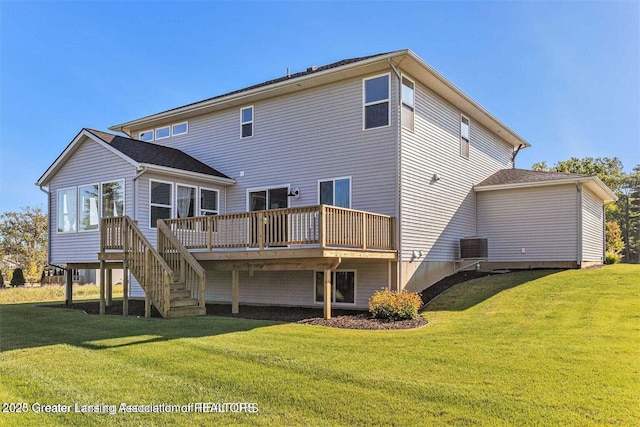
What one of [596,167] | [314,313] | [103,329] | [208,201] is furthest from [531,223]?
[596,167]

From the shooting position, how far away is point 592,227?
656 inches

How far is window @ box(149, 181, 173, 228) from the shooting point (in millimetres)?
13500

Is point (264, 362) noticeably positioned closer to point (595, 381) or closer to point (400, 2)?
point (595, 381)

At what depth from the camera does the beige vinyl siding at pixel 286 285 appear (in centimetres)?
1224

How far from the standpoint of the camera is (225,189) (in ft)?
50.6

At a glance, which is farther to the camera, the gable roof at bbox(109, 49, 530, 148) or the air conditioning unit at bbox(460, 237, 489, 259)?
the air conditioning unit at bbox(460, 237, 489, 259)

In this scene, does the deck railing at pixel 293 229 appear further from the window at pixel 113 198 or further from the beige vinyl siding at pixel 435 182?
the window at pixel 113 198

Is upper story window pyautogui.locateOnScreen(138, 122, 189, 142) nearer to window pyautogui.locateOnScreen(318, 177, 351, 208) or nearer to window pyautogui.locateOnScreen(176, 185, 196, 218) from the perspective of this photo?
Answer: window pyautogui.locateOnScreen(176, 185, 196, 218)

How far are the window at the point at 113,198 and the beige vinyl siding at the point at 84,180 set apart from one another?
21cm

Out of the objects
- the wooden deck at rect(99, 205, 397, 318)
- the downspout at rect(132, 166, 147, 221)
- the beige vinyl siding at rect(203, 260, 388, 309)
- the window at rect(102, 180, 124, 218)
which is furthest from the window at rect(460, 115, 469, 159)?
the window at rect(102, 180, 124, 218)

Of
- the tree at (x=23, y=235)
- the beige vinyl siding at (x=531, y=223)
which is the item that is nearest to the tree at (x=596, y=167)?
the beige vinyl siding at (x=531, y=223)

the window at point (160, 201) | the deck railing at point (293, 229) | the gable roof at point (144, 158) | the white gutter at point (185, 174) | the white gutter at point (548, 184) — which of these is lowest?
the deck railing at point (293, 229)

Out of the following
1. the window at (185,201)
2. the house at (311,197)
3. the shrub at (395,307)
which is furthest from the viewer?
the window at (185,201)

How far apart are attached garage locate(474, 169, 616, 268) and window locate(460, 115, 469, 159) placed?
1371 millimetres
